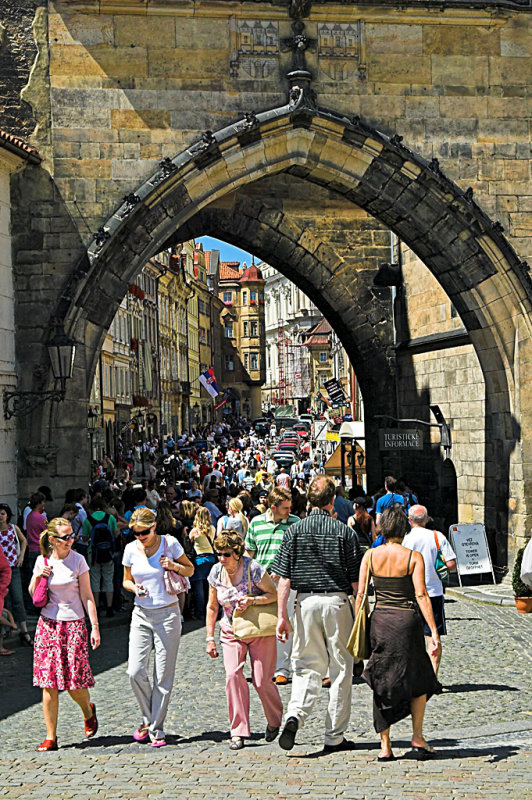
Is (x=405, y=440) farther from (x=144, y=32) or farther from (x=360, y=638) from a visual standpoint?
(x=360, y=638)

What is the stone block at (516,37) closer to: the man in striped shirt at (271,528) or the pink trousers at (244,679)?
the man in striped shirt at (271,528)

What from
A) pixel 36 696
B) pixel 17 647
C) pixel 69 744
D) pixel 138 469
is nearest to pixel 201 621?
pixel 17 647

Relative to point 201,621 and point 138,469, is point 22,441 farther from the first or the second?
point 138,469

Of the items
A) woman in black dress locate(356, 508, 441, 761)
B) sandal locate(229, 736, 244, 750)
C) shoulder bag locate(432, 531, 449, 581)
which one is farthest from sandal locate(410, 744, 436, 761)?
shoulder bag locate(432, 531, 449, 581)

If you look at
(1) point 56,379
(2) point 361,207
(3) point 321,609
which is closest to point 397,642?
(3) point 321,609

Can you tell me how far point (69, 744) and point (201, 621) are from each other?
5.95 metres

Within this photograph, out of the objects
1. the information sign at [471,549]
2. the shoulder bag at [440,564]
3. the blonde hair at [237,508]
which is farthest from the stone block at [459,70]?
the shoulder bag at [440,564]

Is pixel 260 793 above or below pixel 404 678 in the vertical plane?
below

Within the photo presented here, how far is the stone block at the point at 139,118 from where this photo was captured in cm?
1509

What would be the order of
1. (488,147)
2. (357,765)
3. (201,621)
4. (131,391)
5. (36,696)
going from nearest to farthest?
1. (357,765)
2. (36,696)
3. (201,621)
4. (488,147)
5. (131,391)

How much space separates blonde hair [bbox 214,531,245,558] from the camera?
7340mm

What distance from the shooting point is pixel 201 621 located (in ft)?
43.5

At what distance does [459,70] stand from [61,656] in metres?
10.9

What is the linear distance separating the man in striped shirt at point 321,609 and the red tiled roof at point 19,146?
8408 millimetres
